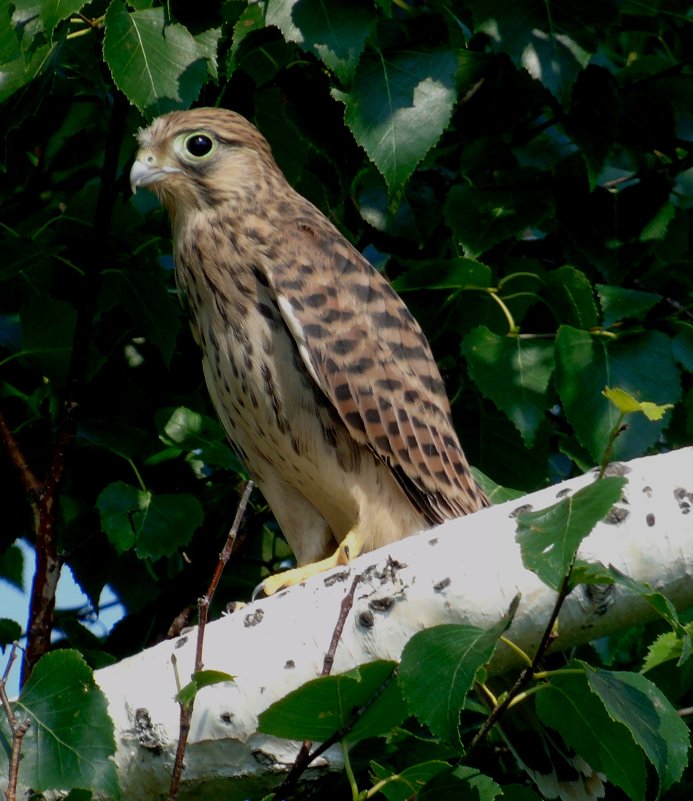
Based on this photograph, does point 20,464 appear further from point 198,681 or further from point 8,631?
point 198,681

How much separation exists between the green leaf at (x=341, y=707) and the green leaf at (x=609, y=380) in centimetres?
145

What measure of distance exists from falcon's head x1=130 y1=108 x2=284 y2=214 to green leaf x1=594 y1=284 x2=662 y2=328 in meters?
1.14

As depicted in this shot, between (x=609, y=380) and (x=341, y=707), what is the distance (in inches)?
65.0

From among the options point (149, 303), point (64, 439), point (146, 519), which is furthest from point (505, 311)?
point (64, 439)

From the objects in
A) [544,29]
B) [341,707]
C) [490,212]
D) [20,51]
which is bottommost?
[490,212]

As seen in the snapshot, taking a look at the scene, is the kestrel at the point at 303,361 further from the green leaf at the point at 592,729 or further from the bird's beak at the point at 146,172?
the green leaf at the point at 592,729

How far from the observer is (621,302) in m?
3.61

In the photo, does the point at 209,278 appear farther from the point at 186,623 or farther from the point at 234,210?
the point at 186,623

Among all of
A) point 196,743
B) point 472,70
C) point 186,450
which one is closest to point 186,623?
point 186,450

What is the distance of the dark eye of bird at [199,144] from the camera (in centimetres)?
409

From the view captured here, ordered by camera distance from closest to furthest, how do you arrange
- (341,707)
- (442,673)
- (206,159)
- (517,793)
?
(442,673) < (341,707) < (517,793) < (206,159)

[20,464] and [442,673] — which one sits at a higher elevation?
[442,673]

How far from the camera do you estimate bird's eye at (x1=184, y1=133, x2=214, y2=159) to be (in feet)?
13.4

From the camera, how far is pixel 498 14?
3.52 metres
